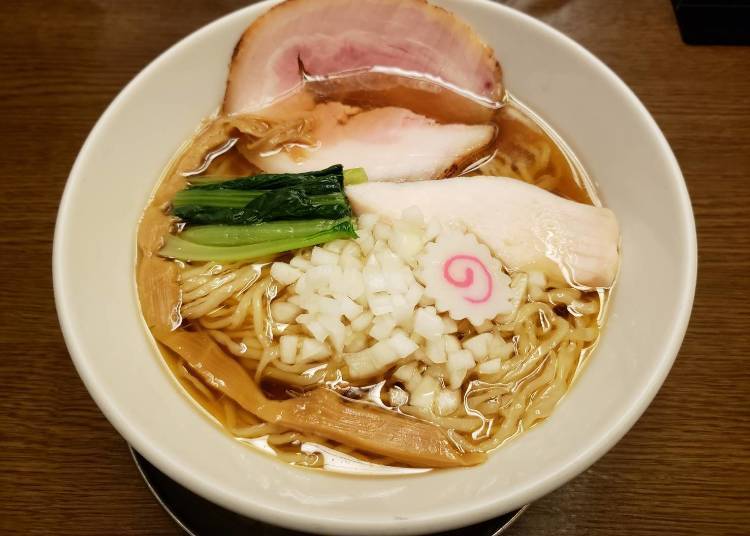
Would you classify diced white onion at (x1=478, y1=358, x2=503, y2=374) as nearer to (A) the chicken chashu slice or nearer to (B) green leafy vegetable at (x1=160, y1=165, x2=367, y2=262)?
(A) the chicken chashu slice

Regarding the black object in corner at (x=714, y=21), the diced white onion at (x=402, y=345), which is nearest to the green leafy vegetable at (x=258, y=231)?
the diced white onion at (x=402, y=345)

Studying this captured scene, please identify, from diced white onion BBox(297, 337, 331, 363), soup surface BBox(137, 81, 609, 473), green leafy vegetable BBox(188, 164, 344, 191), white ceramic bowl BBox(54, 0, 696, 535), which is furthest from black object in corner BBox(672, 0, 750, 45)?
diced white onion BBox(297, 337, 331, 363)

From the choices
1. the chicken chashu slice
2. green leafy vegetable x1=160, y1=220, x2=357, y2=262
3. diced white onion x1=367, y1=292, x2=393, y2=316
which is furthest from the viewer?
green leafy vegetable x1=160, y1=220, x2=357, y2=262

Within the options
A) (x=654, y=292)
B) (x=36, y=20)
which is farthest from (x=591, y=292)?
(x=36, y=20)

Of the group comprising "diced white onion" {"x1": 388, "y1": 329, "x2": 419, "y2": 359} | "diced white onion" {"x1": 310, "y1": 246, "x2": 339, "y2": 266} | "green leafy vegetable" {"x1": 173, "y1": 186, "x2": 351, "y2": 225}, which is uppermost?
"green leafy vegetable" {"x1": 173, "y1": 186, "x2": 351, "y2": 225}

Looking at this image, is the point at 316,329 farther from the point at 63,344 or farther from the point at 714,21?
the point at 714,21

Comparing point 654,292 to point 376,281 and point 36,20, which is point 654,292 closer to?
point 376,281

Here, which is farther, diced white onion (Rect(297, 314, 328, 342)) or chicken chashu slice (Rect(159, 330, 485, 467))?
diced white onion (Rect(297, 314, 328, 342))
